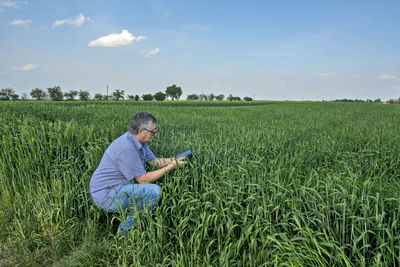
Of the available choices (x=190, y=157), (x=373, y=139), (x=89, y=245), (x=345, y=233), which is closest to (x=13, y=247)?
(x=89, y=245)

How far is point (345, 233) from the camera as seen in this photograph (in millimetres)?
2121

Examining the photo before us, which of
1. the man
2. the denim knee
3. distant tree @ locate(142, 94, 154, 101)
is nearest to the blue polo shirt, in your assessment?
the man

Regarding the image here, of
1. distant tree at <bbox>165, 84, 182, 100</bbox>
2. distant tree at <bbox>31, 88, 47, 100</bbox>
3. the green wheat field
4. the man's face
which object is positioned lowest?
the green wheat field

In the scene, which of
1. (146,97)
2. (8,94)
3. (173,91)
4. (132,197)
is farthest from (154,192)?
(173,91)

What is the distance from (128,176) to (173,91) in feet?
348

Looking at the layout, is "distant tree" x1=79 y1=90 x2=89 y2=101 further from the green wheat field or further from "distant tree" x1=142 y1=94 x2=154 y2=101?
the green wheat field

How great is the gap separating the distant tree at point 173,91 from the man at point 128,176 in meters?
105

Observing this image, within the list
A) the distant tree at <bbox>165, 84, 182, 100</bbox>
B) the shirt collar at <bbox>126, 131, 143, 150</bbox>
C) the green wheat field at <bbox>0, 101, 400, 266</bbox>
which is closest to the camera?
the green wheat field at <bbox>0, 101, 400, 266</bbox>

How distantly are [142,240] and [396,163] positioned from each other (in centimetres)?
510

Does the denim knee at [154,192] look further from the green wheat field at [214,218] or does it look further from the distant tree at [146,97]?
the distant tree at [146,97]

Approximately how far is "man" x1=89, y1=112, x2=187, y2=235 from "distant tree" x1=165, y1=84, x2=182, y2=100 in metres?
105

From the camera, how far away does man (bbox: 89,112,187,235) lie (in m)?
2.80

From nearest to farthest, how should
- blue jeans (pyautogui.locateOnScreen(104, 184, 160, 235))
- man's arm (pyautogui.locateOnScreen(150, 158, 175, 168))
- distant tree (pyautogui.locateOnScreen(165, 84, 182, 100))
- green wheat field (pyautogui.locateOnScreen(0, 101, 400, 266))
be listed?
green wheat field (pyautogui.locateOnScreen(0, 101, 400, 266)), blue jeans (pyautogui.locateOnScreen(104, 184, 160, 235)), man's arm (pyautogui.locateOnScreen(150, 158, 175, 168)), distant tree (pyautogui.locateOnScreen(165, 84, 182, 100))

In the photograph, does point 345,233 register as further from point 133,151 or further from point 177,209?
point 133,151
